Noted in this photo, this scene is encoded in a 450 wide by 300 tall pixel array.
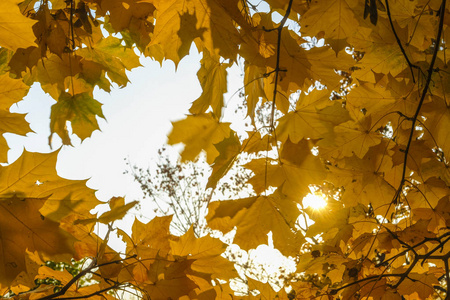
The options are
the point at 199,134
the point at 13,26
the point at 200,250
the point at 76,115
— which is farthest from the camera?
the point at 76,115

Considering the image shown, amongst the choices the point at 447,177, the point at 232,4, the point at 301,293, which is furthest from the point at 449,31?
the point at 301,293

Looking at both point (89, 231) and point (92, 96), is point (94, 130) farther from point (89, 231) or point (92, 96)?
point (89, 231)

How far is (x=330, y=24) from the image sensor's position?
3.79ft

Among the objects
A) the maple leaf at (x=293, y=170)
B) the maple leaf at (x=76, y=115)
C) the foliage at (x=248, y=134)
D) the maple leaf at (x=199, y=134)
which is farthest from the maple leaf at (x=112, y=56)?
the maple leaf at (x=293, y=170)

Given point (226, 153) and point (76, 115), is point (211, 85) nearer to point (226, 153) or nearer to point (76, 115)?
point (226, 153)

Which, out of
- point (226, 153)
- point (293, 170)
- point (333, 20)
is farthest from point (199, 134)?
point (333, 20)

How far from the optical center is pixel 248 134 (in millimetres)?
1182

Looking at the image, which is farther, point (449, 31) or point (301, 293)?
point (301, 293)

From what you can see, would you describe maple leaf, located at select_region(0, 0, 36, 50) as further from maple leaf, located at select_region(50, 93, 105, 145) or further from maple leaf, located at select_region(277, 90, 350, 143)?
maple leaf, located at select_region(50, 93, 105, 145)

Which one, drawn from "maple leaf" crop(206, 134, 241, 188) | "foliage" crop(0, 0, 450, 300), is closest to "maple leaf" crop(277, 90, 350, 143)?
"foliage" crop(0, 0, 450, 300)

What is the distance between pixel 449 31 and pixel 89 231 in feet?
4.93

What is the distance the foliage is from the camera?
0.93 meters

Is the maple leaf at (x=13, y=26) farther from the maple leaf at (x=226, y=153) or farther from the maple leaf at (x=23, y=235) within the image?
the maple leaf at (x=226, y=153)

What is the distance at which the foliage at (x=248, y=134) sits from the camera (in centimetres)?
93
